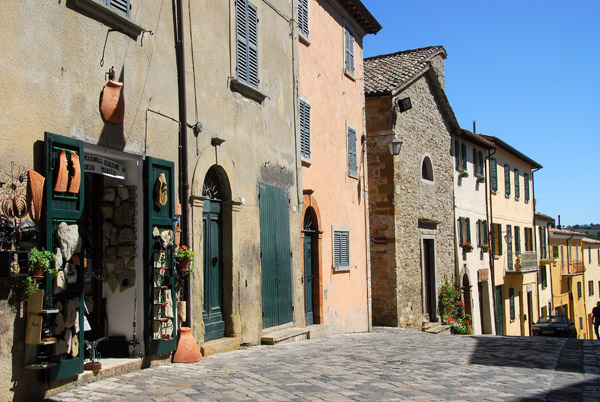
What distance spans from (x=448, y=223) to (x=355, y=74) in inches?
350

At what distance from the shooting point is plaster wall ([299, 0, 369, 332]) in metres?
13.6

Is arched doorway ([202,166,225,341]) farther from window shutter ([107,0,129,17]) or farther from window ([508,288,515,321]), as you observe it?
window ([508,288,515,321])

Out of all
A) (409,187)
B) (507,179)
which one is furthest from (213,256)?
(507,179)

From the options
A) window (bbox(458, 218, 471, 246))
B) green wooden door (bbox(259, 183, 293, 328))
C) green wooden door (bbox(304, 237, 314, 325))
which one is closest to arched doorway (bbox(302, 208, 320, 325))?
green wooden door (bbox(304, 237, 314, 325))

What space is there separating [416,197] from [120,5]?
14.2 metres

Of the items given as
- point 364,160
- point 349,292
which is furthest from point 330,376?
point 364,160

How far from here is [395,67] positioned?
21078mm

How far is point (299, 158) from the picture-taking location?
12289 mm

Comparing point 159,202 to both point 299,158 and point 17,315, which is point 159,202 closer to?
point 17,315

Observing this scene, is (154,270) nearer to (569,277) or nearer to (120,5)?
(120,5)

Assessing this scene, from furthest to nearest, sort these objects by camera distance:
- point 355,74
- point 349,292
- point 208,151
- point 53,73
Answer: point 355,74 < point 349,292 < point 208,151 < point 53,73

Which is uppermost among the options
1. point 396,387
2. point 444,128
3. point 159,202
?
point 444,128

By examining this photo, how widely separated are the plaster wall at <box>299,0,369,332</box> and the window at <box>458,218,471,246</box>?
906 centimetres

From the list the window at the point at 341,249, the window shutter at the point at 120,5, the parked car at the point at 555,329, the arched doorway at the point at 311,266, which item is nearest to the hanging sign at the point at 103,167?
the window shutter at the point at 120,5
